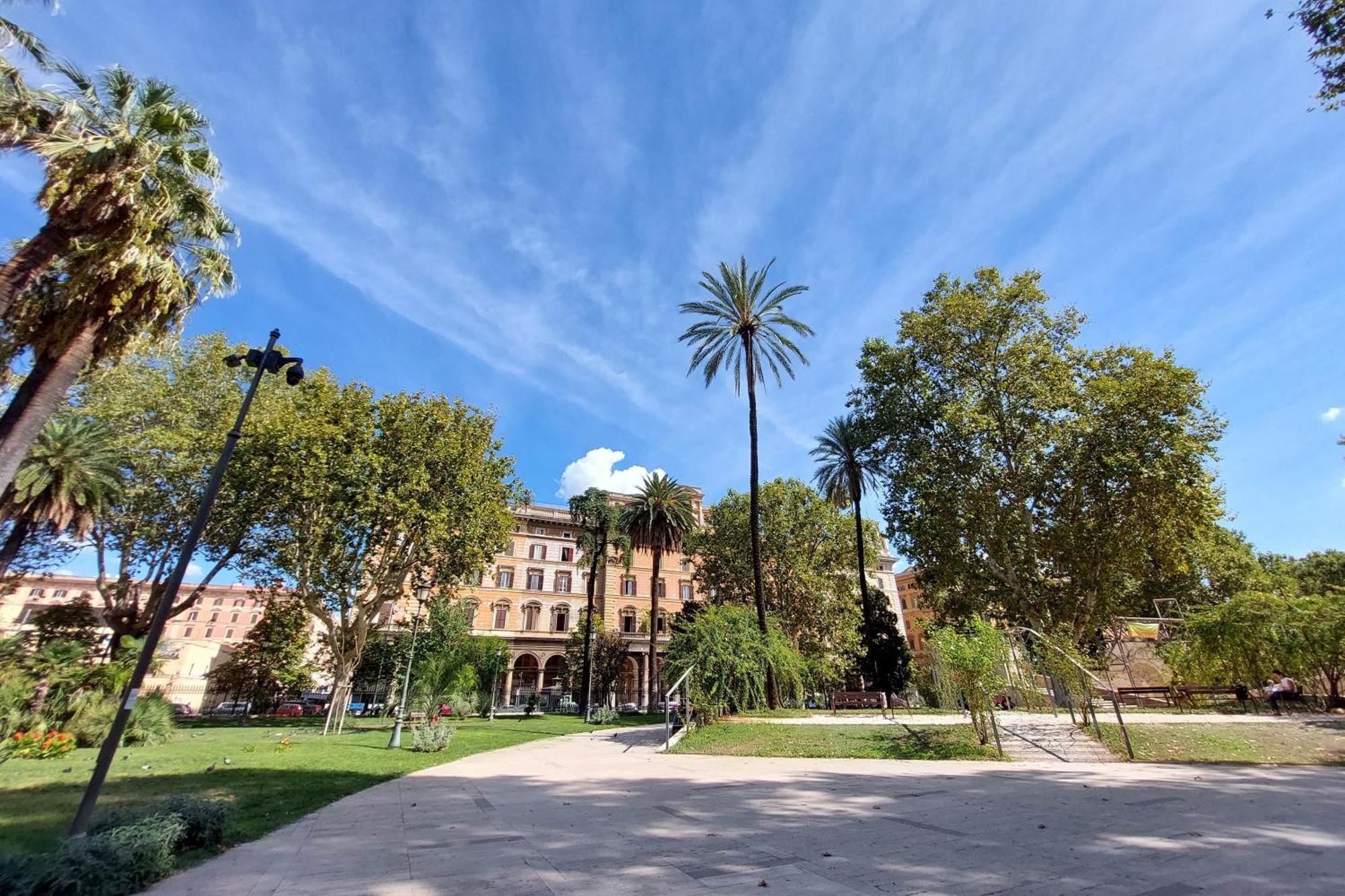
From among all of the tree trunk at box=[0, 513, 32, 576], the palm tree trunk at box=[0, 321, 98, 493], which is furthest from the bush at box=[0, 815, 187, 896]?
the tree trunk at box=[0, 513, 32, 576]

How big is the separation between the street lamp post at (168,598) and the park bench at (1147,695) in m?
26.0

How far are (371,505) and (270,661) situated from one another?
52.8 ft

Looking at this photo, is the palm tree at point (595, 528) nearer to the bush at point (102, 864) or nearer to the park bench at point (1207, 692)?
the park bench at point (1207, 692)

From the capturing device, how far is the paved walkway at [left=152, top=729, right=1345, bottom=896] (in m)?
4.16

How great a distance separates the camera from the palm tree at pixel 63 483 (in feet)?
59.2

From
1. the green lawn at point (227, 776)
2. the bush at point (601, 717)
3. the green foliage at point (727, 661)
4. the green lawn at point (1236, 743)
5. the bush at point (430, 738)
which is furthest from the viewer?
the bush at point (601, 717)

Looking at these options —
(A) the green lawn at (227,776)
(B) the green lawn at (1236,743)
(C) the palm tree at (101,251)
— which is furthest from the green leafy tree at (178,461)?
(B) the green lawn at (1236,743)

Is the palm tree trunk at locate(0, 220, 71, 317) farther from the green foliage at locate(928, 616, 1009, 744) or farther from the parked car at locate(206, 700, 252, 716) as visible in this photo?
the parked car at locate(206, 700, 252, 716)

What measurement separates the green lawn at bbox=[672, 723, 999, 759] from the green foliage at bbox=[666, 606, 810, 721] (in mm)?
Answer: 964

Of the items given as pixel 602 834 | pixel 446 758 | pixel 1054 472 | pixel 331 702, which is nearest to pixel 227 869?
pixel 602 834

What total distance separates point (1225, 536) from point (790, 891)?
46660 millimetres

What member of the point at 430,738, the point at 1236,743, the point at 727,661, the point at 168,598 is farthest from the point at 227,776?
the point at 1236,743

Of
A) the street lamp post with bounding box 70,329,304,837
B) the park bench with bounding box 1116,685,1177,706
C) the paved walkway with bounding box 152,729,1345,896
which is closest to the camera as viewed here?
the paved walkway with bounding box 152,729,1345,896

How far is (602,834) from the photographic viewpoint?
19.1ft
